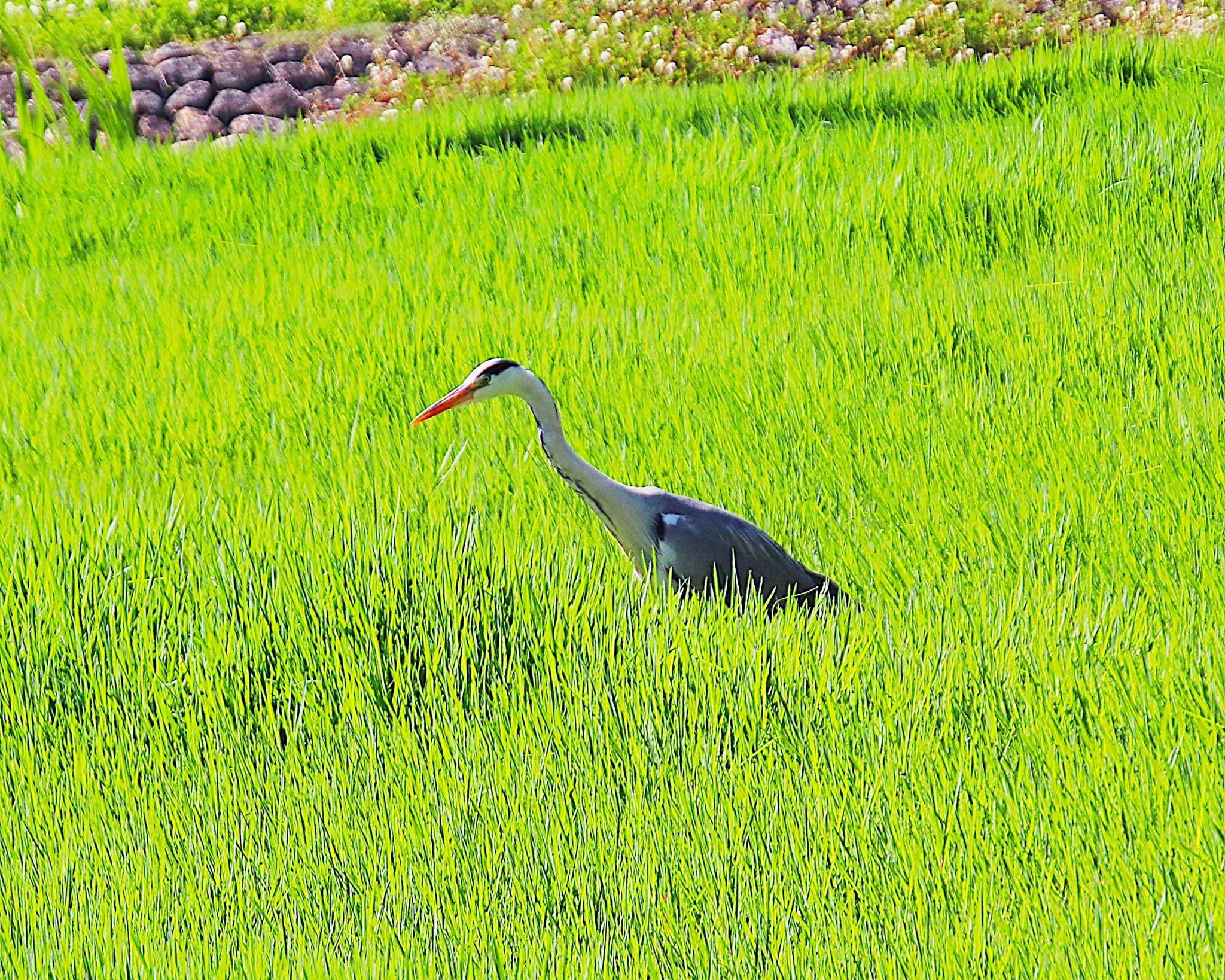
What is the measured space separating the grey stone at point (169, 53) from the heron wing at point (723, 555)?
7091 millimetres

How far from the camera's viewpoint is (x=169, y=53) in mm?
9328

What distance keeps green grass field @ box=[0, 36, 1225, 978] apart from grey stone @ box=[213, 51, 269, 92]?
10.2 ft

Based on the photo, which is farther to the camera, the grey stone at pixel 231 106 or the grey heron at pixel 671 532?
the grey stone at pixel 231 106

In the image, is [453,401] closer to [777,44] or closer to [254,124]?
[254,124]

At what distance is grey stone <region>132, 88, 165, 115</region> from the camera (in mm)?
8867

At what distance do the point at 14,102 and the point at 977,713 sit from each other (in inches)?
324

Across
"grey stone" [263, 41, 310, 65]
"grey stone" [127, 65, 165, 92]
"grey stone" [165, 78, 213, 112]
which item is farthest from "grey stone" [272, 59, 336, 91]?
"grey stone" [127, 65, 165, 92]

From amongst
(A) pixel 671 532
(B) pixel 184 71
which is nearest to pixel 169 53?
(B) pixel 184 71

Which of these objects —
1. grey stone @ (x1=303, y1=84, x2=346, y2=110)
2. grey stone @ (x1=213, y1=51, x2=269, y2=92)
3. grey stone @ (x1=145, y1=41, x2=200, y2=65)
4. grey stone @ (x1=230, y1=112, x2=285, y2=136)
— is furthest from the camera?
grey stone @ (x1=145, y1=41, x2=200, y2=65)

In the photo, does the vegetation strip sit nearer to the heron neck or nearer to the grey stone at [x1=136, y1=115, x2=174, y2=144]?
the grey stone at [x1=136, y1=115, x2=174, y2=144]

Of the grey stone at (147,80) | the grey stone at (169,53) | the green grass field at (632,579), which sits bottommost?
the green grass field at (632,579)

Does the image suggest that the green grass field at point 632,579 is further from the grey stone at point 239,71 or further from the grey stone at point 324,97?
the grey stone at point 239,71

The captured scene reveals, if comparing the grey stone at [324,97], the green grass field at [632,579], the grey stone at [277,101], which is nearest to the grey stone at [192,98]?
the grey stone at [277,101]

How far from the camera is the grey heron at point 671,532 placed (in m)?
3.41
